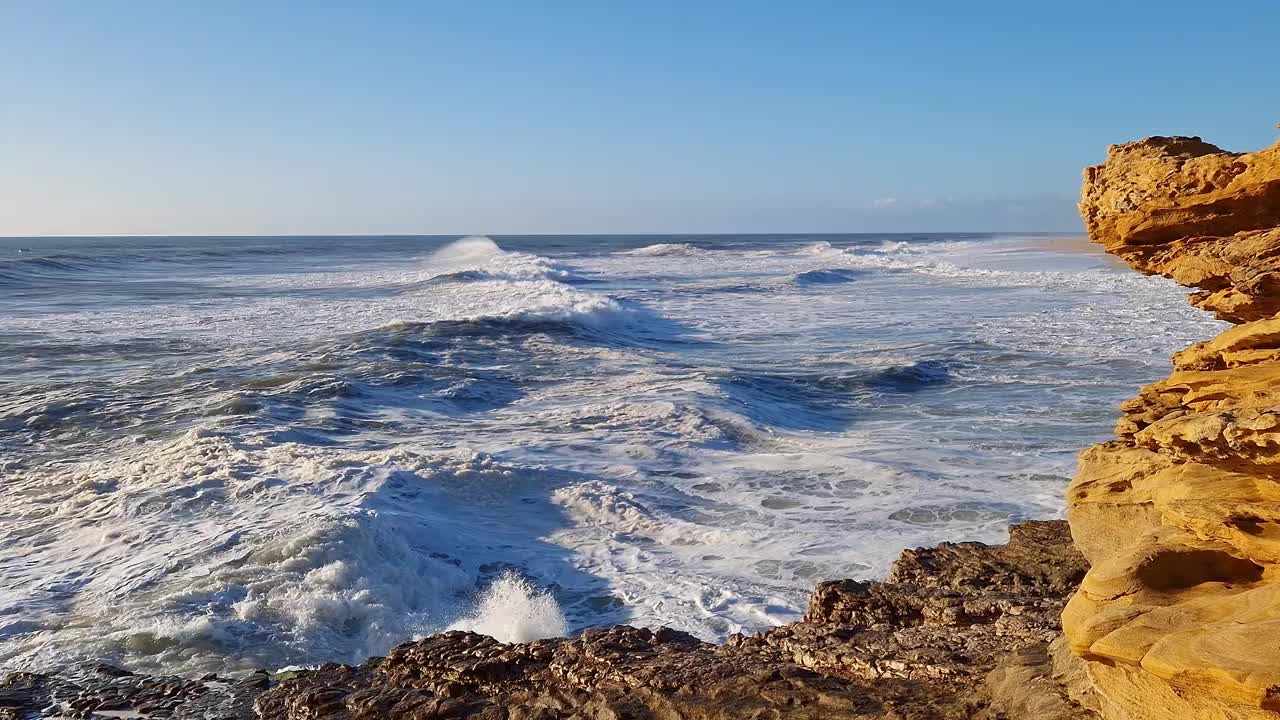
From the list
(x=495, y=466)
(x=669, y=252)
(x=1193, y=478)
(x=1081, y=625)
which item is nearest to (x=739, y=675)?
(x=1081, y=625)

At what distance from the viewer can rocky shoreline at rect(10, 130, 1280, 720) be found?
9.37 ft

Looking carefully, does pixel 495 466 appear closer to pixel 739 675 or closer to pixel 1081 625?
pixel 739 675

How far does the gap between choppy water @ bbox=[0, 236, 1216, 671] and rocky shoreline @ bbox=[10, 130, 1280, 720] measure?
1.00 m

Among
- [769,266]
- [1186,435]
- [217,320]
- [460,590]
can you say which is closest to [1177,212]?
[1186,435]

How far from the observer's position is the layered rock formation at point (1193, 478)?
2639 millimetres

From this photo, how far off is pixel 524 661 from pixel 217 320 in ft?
67.5

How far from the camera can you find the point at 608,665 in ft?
13.8

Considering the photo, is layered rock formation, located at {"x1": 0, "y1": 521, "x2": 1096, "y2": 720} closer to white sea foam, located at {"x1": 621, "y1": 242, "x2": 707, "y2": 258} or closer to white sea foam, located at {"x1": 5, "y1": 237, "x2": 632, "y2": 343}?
white sea foam, located at {"x1": 5, "y1": 237, "x2": 632, "y2": 343}

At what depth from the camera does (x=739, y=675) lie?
3941 millimetres

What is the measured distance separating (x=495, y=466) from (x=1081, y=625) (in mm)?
6572

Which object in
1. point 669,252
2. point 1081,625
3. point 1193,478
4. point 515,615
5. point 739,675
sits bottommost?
point 669,252

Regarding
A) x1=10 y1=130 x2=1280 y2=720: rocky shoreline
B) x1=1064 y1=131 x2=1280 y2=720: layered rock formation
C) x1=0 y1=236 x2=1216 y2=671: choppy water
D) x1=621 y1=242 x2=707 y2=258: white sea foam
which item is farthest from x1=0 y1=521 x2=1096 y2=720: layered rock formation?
x1=621 y1=242 x2=707 y2=258: white sea foam

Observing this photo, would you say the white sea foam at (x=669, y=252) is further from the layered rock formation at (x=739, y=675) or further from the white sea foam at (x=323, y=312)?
the layered rock formation at (x=739, y=675)

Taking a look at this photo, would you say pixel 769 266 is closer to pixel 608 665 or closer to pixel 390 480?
pixel 390 480
